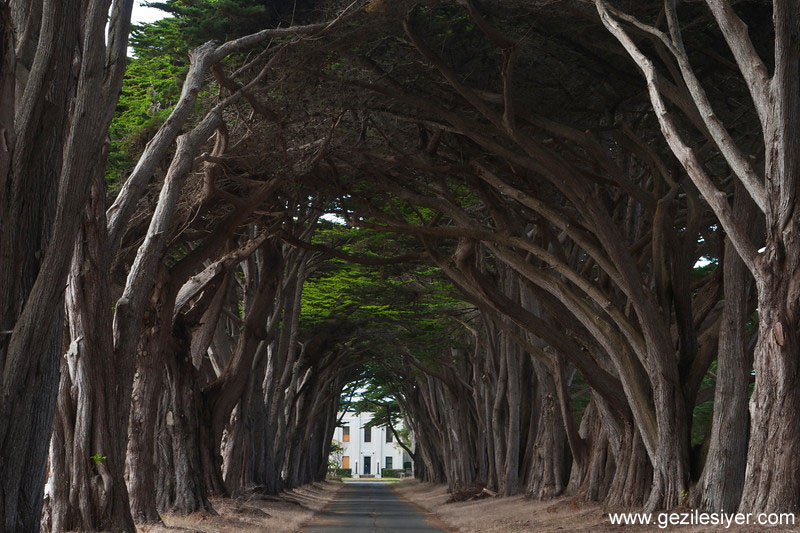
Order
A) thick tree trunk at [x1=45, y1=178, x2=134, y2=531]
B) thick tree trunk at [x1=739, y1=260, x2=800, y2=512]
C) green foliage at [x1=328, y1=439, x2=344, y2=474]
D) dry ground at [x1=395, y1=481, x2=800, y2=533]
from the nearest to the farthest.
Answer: thick tree trunk at [x1=739, y1=260, x2=800, y2=512], thick tree trunk at [x1=45, y1=178, x2=134, y2=531], dry ground at [x1=395, y1=481, x2=800, y2=533], green foliage at [x1=328, y1=439, x2=344, y2=474]

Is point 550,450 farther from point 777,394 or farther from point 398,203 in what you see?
point 777,394

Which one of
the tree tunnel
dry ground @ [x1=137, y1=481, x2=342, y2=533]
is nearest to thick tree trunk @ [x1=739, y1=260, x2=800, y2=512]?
the tree tunnel

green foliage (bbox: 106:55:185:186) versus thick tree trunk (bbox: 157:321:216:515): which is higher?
green foliage (bbox: 106:55:185:186)

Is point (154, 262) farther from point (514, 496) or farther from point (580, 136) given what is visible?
point (514, 496)

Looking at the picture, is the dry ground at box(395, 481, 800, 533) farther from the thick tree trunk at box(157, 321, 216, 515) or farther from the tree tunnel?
the thick tree trunk at box(157, 321, 216, 515)

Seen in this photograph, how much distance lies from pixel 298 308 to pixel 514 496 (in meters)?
7.44

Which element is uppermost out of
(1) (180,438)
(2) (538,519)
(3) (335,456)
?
(3) (335,456)

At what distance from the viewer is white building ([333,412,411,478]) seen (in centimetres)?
10975

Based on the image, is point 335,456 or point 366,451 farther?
point 366,451

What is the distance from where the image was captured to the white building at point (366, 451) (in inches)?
4321

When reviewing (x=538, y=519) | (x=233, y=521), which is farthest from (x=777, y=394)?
(x=233, y=521)

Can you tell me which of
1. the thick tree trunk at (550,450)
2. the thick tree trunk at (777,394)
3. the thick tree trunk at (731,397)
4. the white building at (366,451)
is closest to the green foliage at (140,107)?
the thick tree trunk at (731,397)

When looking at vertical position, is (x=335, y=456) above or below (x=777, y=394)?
above

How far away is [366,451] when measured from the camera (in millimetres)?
110562
